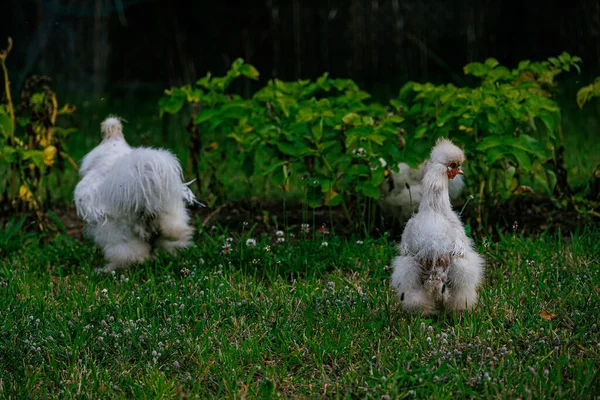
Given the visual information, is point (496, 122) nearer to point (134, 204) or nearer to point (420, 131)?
point (420, 131)

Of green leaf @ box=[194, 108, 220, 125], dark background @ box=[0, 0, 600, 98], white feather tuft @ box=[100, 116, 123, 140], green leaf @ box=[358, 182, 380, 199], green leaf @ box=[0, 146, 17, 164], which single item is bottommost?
green leaf @ box=[358, 182, 380, 199]

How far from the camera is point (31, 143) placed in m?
5.75

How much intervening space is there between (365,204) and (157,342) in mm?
2054

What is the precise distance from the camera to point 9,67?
12.4m

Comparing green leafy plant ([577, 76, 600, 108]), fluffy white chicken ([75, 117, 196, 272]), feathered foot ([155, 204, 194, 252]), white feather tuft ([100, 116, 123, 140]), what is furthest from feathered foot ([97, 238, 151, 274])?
green leafy plant ([577, 76, 600, 108])

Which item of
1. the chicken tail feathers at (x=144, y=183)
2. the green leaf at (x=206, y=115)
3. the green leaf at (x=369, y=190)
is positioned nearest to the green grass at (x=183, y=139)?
the green leaf at (x=206, y=115)

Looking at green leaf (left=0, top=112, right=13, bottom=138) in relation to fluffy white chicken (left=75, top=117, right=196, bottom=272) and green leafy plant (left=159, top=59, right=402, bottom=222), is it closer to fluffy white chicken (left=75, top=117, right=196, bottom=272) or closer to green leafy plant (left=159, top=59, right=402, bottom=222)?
fluffy white chicken (left=75, top=117, right=196, bottom=272)

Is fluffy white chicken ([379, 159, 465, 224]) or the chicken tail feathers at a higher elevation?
the chicken tail feathers

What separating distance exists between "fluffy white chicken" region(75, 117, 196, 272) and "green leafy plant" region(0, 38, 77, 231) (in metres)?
0.71

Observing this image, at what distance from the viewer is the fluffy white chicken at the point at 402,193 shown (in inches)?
209

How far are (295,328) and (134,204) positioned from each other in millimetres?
1360

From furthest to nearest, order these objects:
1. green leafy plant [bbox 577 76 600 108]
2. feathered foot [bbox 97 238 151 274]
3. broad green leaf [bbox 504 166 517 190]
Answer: green leafy plant [bbox 577 76 600 108] → broad green leaf [bbox 504 166 517 190] → feathered foot [bbox 97 238 151 274]

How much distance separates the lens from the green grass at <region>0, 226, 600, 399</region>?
3.26m

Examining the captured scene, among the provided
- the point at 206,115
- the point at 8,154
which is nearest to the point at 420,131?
the point at 206,115
